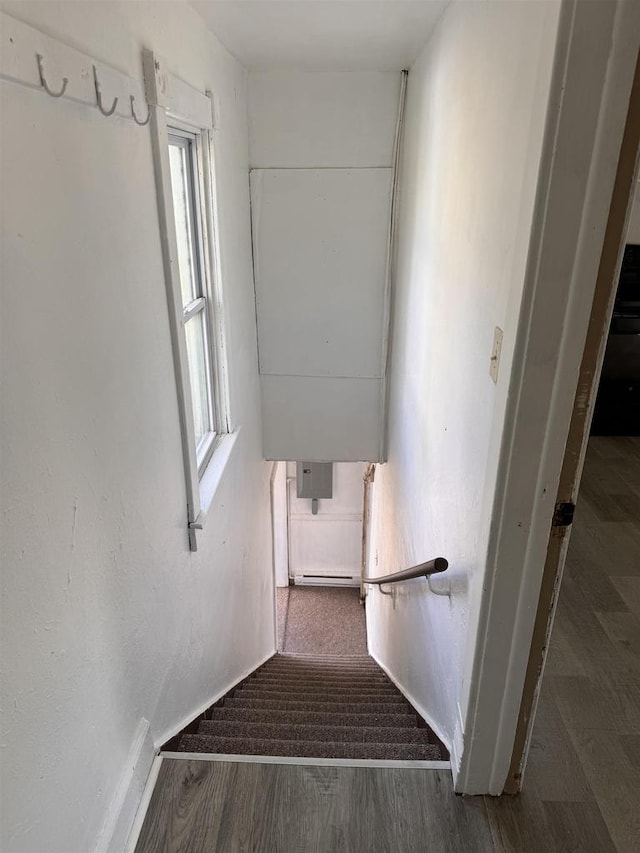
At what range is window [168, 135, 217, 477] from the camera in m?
2.20

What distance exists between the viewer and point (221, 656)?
2682mm

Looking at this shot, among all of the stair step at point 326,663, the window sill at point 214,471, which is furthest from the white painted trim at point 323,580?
the window sill at point 214,471

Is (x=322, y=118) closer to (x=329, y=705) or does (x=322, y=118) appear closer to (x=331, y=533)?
(x=329, y=705)

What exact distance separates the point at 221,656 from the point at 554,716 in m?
1.44

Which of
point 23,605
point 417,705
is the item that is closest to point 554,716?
point 417,705

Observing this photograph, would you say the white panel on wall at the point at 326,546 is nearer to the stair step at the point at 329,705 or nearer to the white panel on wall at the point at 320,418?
the white panel on wall at the point at 320,418

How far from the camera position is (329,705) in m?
2.63

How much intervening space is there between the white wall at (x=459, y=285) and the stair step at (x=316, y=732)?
0.38 ft

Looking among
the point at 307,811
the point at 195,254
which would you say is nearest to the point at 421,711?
the point at 307,811

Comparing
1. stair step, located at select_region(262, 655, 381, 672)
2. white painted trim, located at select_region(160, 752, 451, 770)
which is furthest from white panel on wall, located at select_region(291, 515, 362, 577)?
white painted trim, located at select_region(160, 752, 451, 770)

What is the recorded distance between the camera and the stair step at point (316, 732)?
208 centimetres

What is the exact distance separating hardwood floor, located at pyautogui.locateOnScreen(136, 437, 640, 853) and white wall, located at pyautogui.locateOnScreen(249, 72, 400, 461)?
7.21 feet

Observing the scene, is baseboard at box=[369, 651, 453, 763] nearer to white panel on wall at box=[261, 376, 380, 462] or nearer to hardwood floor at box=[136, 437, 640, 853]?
hardwood floor at box=[136, 437, 640, 853]

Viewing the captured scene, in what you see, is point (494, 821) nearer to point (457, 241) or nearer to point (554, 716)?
point (554, 716)
